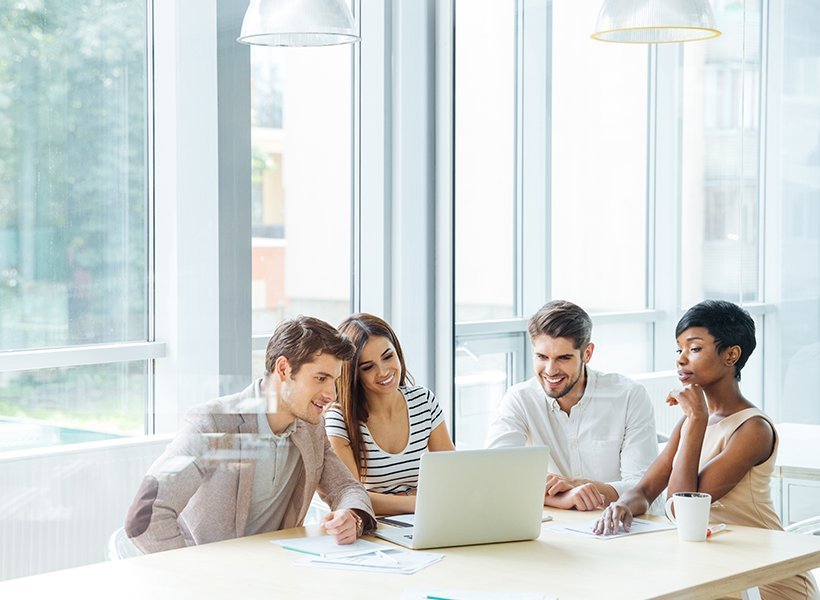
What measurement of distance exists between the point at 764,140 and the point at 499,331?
54.3 inches

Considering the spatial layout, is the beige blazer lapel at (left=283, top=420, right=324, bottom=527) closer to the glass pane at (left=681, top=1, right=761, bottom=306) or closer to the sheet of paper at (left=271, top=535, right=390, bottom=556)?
the sheet of paper at (left=271, top=535, right=390, bottom=556)

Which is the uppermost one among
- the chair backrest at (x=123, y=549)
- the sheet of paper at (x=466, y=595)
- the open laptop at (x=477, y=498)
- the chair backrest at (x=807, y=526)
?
the open laptop at (x=477, y=498)

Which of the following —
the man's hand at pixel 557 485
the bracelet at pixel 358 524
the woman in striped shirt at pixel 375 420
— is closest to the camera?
the bracelet at pixel 358 524

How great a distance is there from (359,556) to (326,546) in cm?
12

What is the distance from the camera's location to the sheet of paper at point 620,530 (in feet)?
8.77

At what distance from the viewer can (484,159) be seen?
4875 millimetres

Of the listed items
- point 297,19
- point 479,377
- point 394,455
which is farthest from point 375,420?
point 479,377

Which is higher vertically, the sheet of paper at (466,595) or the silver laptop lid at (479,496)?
the silver laptop lid at (479,496)

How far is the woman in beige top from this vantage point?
2891mm

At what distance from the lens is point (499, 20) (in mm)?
4805

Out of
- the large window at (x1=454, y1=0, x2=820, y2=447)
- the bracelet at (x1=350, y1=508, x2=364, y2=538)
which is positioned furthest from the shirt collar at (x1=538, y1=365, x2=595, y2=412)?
the large window at (x1=454, y1=0, x2=820, y2=447)

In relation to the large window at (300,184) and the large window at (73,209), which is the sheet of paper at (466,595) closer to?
the large window at (73,209)

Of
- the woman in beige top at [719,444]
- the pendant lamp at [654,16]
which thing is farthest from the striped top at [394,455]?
the pendant lamp at [654,16]

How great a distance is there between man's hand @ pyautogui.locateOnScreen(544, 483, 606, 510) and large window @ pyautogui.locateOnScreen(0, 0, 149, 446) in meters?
1.54
